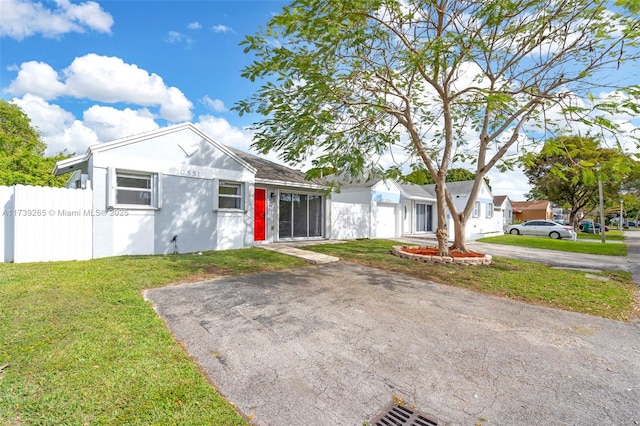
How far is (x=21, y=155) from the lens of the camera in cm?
1997

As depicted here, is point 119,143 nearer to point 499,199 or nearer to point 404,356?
point 404,356

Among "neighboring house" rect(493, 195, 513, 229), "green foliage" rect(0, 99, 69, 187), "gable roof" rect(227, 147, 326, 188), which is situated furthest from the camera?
"neighboring house" rect(493, 195, 513, 229)

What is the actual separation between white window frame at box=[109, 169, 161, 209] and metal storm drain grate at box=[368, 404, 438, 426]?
366 inches

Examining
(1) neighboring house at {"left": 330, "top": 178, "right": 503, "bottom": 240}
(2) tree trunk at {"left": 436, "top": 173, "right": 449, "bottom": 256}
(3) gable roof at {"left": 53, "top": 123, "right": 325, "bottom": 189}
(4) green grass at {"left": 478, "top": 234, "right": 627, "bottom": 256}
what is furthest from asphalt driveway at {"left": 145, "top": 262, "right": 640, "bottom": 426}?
(4) green grass at {"left": 478, "top": 234, "right": 627, "bottom": 256}

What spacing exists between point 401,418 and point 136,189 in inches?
384

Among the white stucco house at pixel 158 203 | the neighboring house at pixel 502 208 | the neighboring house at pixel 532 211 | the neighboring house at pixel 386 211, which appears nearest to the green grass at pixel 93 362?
the white stucco house at pixel 158 203

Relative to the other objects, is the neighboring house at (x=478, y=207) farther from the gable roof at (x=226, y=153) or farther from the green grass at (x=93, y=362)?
the green grass at (x=93, y=362)

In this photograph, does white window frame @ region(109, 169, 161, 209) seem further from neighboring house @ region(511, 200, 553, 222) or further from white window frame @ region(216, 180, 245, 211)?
neighboring house @ region(511, 200, 553, 222)

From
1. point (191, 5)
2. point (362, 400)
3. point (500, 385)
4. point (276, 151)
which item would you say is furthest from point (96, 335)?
point (191, 5)

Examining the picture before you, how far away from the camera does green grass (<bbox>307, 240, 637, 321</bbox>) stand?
18.1 ft

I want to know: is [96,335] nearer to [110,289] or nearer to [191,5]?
[110,289]

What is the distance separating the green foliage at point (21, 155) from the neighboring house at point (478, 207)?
29.6m

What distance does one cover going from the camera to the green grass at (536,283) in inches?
217

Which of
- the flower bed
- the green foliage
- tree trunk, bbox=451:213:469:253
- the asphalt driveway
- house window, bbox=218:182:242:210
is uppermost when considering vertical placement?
the green foliage
